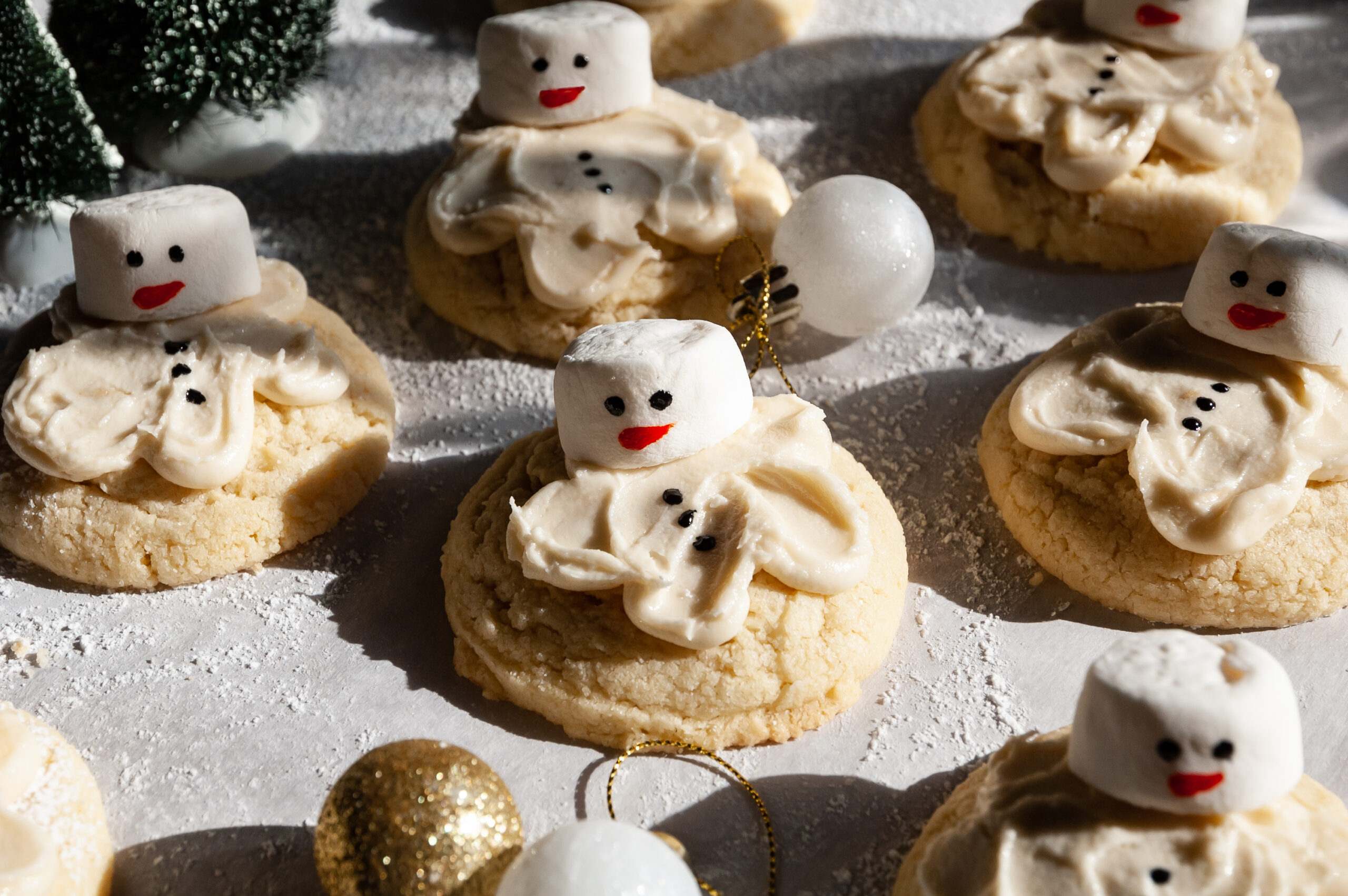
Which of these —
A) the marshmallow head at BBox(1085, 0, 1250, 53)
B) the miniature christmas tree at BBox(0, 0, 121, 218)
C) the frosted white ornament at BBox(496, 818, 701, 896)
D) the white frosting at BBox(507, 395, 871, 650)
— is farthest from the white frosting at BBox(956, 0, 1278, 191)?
the miniature christmas tree at BBox(0, 0, 121, 218)

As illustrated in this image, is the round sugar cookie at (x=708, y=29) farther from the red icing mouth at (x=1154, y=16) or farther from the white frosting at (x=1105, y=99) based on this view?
the red icing mouth at (x=1154, y=16)

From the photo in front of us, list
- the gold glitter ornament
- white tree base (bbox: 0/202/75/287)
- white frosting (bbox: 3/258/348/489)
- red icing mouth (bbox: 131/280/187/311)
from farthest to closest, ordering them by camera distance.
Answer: white tree base (bbox: 0/202/75/287) < red icing mouth (bbox: 131/280/187/311) < white frosting (bbox: 3/258/348/489) < the gold glitter ornament

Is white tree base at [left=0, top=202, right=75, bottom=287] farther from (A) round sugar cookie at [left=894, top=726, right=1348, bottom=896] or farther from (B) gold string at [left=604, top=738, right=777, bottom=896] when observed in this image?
(A) round sugar cookie at [left=894, top=726, right=1348, bottom=896]

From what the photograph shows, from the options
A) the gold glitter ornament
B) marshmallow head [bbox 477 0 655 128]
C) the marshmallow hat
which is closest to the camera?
the marshmallow hat

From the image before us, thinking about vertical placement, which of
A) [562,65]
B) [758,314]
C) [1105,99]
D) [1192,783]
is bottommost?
[758,314]

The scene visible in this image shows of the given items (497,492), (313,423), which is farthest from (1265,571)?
(313,423)

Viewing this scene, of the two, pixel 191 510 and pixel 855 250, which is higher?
pixel 855 250

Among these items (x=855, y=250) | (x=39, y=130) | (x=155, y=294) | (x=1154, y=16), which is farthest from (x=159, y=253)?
(x=1154, y=16)

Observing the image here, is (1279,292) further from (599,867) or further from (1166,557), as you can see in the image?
(599,867)
